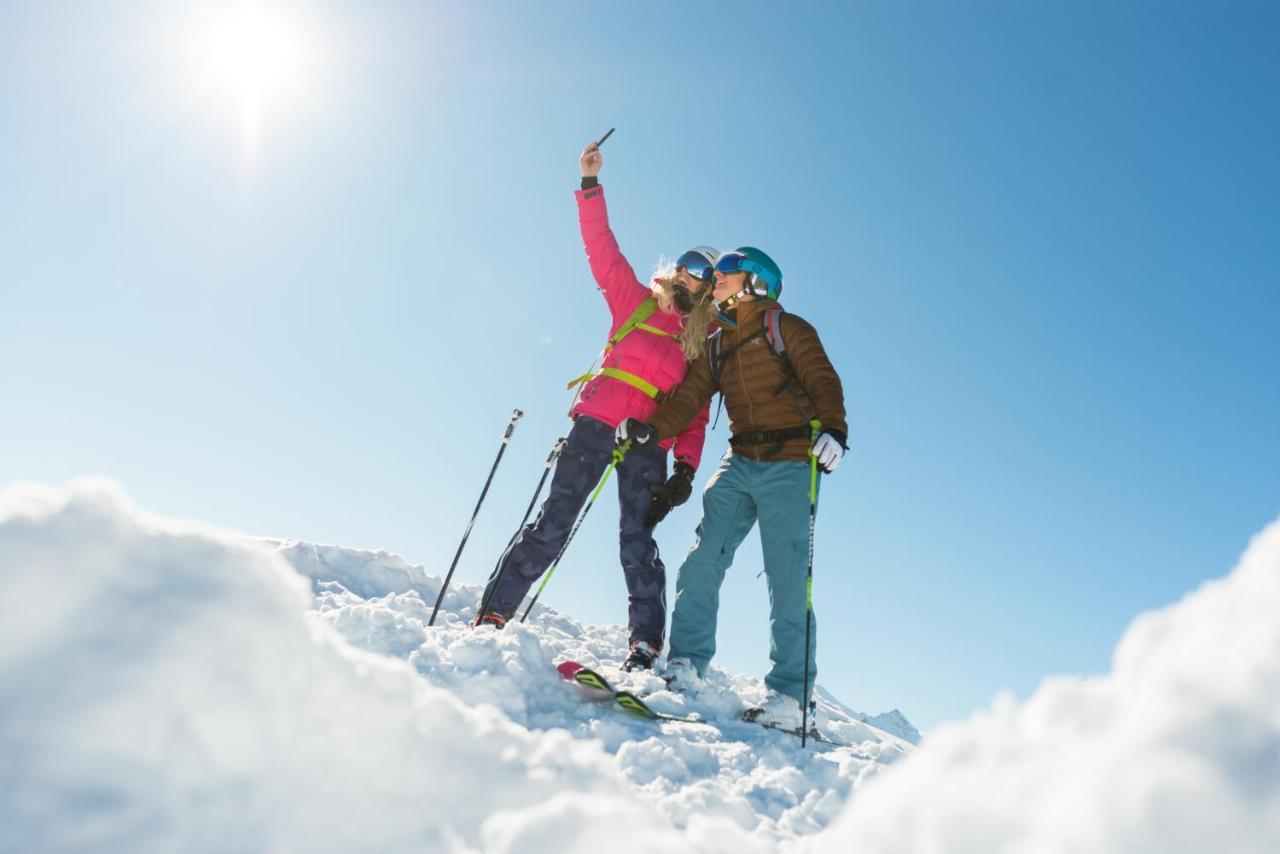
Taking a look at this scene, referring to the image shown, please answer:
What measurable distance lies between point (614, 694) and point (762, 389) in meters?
2.76

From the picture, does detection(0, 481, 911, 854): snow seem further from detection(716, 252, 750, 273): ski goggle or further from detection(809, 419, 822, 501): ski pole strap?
detection(716, 252, 750, 273): ski goggle

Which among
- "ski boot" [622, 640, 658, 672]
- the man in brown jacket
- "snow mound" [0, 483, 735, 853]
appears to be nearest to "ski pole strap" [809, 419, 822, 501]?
the man in brown jacket

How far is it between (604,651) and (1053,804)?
5.57 metres

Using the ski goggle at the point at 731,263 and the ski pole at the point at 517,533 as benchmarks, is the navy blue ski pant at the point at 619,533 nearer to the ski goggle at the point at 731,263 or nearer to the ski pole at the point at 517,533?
the ski pole at the point at 517,533

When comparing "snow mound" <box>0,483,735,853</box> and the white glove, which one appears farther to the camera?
the white glove

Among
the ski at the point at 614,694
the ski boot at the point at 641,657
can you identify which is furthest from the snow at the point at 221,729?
the ski boot at the point at 641,657

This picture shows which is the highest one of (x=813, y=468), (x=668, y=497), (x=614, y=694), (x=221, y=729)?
(x=813, y=468)

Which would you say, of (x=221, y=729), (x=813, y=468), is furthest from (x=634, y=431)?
(x=221, y=729)

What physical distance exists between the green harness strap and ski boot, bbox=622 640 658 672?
7.06 ft

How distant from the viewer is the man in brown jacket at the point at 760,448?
5.22 meters

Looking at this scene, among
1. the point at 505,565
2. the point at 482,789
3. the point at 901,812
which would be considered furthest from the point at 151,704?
the point at 505,565

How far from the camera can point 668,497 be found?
616 cm

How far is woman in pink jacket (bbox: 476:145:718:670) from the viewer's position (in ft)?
19.7

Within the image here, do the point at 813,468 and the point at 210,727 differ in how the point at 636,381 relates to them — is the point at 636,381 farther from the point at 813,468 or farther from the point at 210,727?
the point at 210,727
